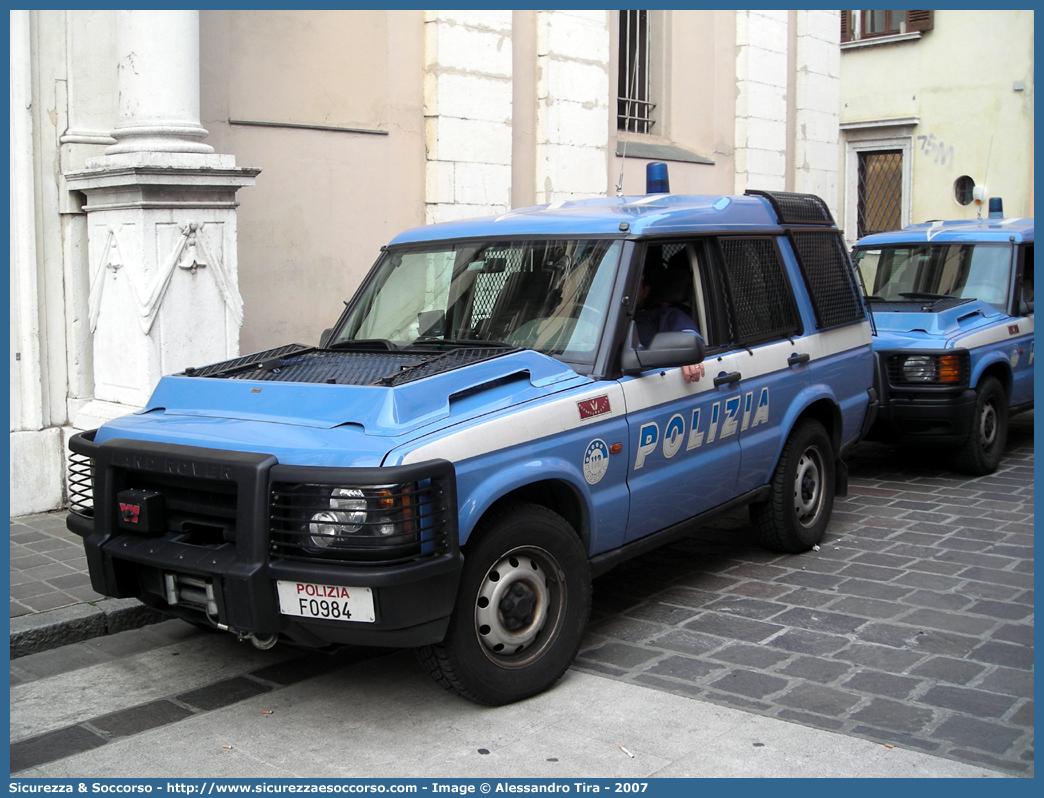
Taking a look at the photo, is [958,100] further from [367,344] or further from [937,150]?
[367,344]

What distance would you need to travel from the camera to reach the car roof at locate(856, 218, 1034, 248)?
32.5 ft

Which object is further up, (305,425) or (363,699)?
(305,425)

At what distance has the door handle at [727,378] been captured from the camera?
19.0ft

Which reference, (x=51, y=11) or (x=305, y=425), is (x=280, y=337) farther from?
(x=305, y=425)

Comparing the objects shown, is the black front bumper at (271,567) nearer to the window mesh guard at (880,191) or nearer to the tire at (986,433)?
the tire at (986,433)

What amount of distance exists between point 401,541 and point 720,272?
2.86 metres

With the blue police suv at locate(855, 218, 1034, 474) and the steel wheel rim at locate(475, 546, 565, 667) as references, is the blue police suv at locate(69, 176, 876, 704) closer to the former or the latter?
the steel wheel rim at locate(475, 546, 565, 667)

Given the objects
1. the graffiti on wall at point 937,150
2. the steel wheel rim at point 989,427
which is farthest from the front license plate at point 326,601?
the graffiti on wall at point 937,150

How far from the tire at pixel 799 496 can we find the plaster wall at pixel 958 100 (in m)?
18.7

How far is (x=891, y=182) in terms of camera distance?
86.4ft

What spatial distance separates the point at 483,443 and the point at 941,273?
6.92m

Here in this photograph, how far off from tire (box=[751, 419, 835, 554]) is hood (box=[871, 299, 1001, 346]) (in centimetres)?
228

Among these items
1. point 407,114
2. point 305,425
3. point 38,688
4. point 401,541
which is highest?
point 407,114
